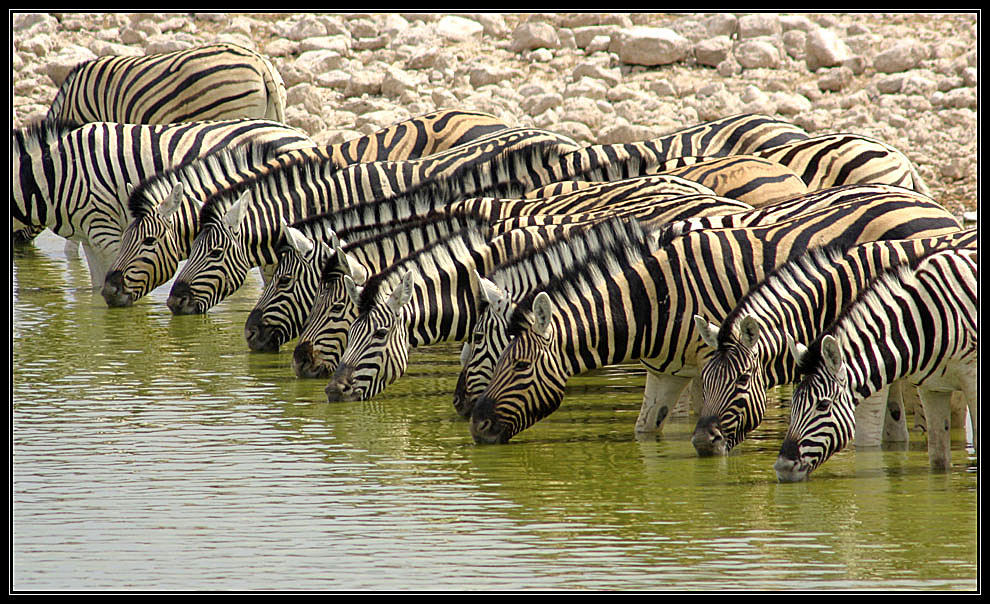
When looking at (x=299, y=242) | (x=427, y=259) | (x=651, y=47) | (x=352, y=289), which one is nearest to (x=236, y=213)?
(x=299, y=242)

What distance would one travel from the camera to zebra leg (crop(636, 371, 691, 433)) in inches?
359

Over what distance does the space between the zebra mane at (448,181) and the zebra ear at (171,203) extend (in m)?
0.69

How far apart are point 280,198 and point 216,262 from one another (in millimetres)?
784

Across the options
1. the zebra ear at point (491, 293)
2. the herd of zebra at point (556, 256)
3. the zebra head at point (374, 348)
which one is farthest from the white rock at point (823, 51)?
the zebra ear at point (491, 293)

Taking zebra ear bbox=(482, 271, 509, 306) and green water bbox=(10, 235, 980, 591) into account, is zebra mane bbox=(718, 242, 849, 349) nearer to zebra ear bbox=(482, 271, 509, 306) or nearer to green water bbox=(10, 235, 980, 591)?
green water bbox=(10, 235, 980, 591)

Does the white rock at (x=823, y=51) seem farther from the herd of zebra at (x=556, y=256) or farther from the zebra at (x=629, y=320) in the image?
the zebra at (x=629, y=320)

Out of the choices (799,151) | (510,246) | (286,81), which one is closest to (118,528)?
(510,246)

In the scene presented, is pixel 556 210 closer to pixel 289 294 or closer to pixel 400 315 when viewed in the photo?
pixel 400 315

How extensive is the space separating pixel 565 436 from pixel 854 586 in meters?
3.20

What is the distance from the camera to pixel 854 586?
618 cm

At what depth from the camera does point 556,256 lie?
371 inches

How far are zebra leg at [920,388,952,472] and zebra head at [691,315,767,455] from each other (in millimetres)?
853

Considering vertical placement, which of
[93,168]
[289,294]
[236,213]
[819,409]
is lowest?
[819,409]
